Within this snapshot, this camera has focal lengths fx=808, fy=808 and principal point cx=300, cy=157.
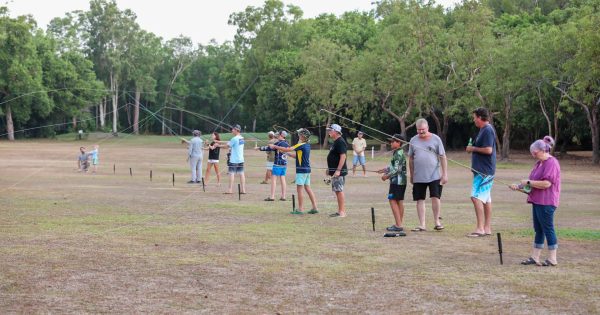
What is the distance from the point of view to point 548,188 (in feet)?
32.5

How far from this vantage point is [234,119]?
361ft

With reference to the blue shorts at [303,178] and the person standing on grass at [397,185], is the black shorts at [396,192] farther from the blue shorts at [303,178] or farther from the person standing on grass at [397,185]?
the blue shorts at [303,178]

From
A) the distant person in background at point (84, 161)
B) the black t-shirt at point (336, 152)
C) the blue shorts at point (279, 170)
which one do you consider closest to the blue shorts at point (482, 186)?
the black t-shirt at point (336, 152)

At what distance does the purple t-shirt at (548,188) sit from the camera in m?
9.90

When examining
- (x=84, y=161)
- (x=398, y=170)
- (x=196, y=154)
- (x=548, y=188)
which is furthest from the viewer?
(x=84, y=161)

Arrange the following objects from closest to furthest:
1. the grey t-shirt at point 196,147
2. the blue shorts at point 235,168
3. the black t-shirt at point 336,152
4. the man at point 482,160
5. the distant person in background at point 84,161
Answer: the man at point 482,160 → the black t-shirt at point 336,152 → the blue shorts at point 235,168 → the grey t-shirt at point 196,147 → the distant person in background at point 84,161

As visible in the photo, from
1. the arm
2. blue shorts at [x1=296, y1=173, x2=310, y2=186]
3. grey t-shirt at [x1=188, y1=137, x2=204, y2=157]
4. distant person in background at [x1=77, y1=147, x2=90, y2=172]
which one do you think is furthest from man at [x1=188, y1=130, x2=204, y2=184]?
the arm

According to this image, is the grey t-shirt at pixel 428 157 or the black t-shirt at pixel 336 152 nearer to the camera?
the grey t-shirt at pixel 428 157

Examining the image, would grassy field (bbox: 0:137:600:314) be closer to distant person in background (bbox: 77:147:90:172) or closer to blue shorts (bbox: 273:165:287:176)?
blue shorts (bbox: 273:165:287:176)

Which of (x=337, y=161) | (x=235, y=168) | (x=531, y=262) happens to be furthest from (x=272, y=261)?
(x=235, y=168)

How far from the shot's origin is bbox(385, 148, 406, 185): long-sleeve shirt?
43.0 ft

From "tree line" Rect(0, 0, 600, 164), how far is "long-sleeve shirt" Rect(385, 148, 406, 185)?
919cm

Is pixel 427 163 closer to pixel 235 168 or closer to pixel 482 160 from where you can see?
pixel 482 160

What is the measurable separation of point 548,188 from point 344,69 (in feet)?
167
